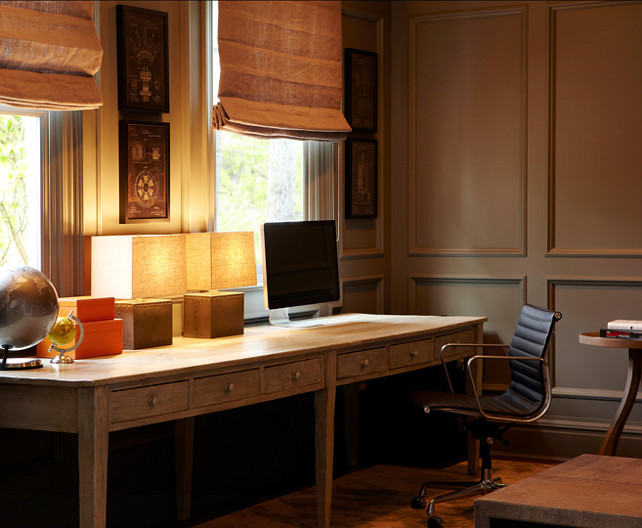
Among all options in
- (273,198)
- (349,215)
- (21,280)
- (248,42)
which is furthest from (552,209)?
(21,280)

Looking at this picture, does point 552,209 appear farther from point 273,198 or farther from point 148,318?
point 148,318

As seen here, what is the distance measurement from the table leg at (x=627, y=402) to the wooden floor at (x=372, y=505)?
0.54 m

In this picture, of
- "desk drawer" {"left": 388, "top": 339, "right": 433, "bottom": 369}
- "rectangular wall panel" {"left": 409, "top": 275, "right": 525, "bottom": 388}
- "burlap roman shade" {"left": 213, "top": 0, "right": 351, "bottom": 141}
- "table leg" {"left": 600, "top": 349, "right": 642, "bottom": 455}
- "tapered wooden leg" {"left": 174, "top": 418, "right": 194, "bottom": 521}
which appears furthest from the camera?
"rectangular wall panel" {"left": 409, "top": 275, "right": 525, "bottom": 388}

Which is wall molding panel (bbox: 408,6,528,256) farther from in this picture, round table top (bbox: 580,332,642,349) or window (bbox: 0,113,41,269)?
window (bbox: 0,113,41,269)

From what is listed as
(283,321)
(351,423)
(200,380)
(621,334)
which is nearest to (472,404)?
(621,334)

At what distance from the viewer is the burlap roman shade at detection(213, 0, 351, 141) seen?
13.9 feet

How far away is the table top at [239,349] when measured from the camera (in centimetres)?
285

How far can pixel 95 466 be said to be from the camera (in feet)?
8.95

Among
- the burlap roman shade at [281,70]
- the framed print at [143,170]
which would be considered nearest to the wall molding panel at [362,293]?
the burlap roman shade at [281,70]

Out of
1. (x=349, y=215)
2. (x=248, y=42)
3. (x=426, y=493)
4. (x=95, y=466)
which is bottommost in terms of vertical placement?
(x=426, y=493)

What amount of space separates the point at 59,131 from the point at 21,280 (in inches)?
32.5

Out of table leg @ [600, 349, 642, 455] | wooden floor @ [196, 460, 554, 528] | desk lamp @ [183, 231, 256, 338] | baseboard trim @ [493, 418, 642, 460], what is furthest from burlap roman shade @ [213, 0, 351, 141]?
baseboard trim @ [493, 418, 642, 460]

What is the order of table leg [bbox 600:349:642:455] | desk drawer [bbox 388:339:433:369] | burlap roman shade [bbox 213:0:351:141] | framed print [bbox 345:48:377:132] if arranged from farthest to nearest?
1. framed print [bbox 345:48:377:132]
2. table leg [bbox 600:349:642:455]
3. burlap roman shade [bbox 213:0:351:141]
4. desk drawer [bbox 388:339:433:369]

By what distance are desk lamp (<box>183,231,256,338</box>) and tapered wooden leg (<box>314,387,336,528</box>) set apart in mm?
508
